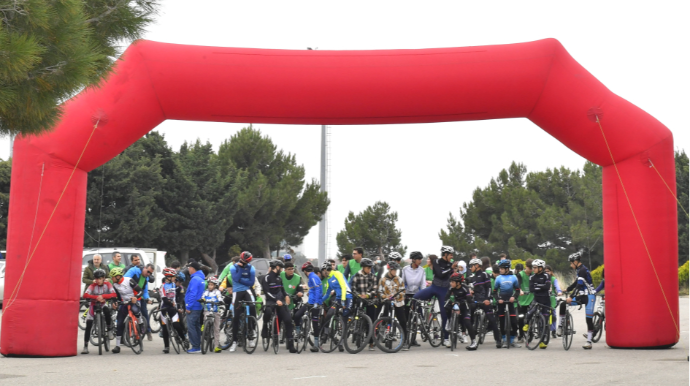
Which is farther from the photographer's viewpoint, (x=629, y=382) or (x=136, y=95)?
(x=136, y=95)

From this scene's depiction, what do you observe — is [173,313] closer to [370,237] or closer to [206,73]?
[206,73]

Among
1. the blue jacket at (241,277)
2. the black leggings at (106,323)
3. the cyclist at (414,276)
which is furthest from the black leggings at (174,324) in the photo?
the cyclist at (414,276)

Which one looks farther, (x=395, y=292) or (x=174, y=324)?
(x=395, y=292)

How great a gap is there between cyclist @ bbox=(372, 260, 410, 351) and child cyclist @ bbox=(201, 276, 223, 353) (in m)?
2.88

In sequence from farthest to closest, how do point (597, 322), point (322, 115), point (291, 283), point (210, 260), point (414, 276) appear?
point (210, 260), point (414, 276), point (597, 322), point (291, 283), point (322, 115)

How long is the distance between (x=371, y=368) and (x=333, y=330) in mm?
2649

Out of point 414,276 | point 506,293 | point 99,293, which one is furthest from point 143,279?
point 506,293

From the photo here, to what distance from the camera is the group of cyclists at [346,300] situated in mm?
14555

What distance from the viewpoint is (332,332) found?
47.5 ft

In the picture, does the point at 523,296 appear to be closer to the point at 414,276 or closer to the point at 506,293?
the point at 506,293

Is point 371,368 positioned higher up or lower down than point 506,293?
lower down

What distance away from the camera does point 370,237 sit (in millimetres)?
69062

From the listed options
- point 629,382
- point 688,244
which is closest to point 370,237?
point 688,244

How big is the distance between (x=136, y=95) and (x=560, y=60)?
6649mm
